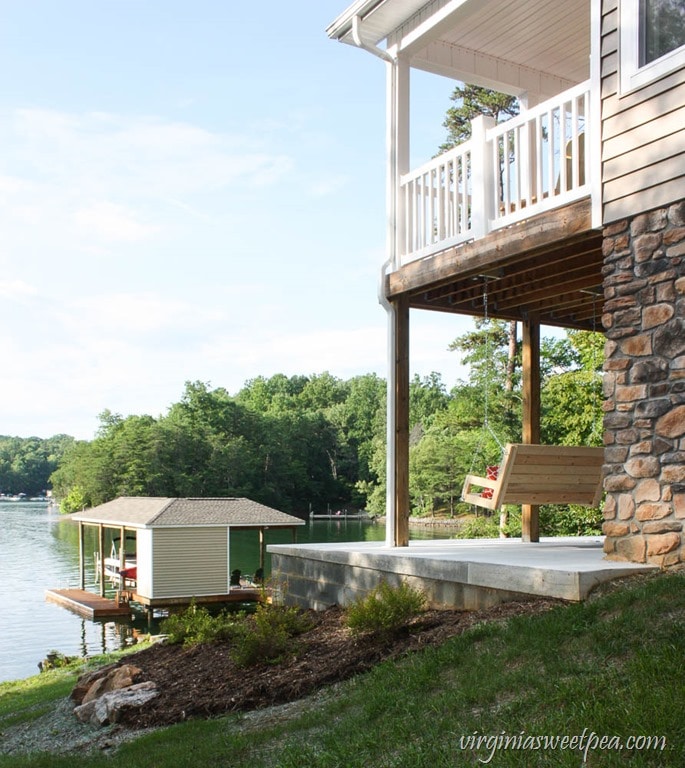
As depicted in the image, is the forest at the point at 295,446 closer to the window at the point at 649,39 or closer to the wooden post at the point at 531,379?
the wooden post at the point at 531,379

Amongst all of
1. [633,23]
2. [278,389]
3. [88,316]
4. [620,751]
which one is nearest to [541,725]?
[620,751]

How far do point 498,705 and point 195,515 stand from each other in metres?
18.4

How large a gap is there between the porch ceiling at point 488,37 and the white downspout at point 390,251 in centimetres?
14

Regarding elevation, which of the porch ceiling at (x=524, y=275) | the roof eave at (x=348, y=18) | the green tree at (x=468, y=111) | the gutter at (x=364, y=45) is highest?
the green tree at (x=468, y=111)

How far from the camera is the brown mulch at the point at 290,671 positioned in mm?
5625

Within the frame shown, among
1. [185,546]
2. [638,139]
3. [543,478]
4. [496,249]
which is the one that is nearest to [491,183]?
[496,249]

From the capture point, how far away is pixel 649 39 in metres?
6.16

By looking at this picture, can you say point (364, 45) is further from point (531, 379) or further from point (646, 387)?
point (646, 387)

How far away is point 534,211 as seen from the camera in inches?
279

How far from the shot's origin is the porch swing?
304 inches

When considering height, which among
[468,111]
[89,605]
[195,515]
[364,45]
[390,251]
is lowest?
[89,605]

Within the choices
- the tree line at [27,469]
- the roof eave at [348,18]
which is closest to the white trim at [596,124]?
the roof eave at [348,18]

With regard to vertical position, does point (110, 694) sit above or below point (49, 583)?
above

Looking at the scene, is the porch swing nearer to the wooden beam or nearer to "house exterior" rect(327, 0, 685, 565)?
"house exterior" rect(327, 0, 685, 565)
